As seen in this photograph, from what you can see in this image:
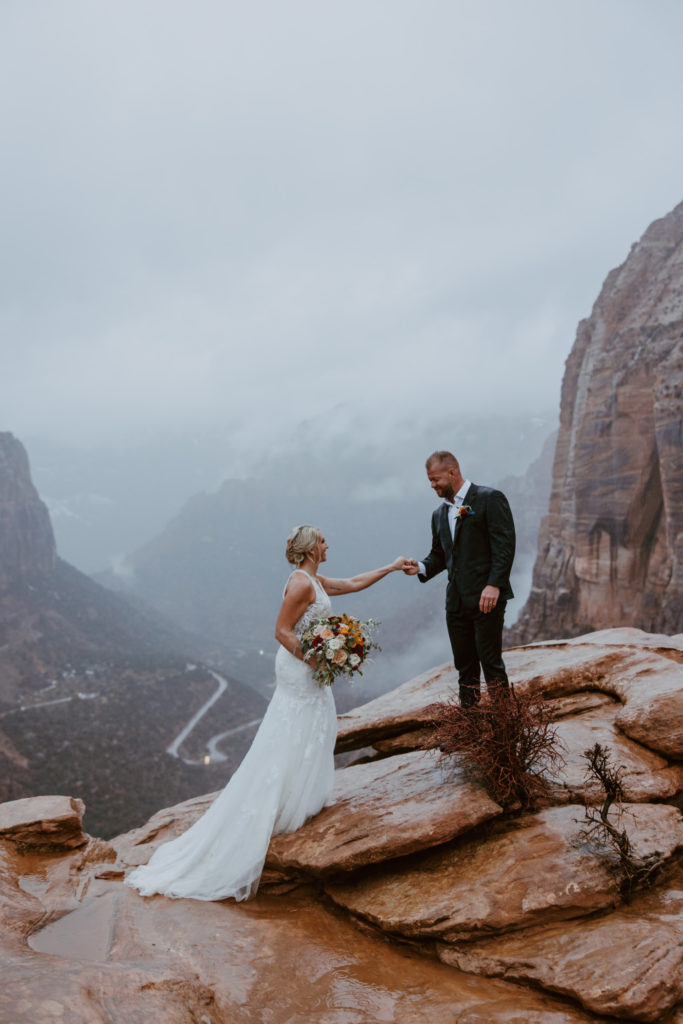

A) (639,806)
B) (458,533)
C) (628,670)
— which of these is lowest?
(639,806)

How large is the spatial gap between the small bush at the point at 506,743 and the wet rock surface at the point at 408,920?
198 mm

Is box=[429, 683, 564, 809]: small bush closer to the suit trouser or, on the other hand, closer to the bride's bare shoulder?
the suit trouser

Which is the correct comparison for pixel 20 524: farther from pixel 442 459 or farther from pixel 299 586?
pixel 442 459

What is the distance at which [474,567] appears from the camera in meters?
6.26

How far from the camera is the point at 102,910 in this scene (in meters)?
6.01

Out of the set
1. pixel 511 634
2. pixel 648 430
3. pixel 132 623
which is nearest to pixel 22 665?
pixel 132 623

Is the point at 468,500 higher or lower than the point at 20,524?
lower

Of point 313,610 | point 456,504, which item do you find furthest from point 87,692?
point 456,504

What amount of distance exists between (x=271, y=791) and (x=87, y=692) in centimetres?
7510

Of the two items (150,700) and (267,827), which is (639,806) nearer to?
(267,827)

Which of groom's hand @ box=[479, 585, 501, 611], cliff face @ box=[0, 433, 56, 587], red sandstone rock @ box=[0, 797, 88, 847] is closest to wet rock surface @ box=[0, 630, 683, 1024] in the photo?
red sandstone rock @ box=[0, 797, 88, 847]

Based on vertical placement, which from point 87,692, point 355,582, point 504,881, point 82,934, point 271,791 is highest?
point 355,582

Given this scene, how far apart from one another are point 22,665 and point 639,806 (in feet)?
285

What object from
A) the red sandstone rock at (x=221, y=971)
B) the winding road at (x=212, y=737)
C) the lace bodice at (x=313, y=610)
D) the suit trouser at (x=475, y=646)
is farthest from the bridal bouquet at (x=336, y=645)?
the winding road at (x=212, y=737)
